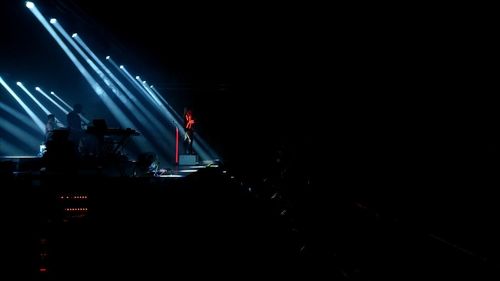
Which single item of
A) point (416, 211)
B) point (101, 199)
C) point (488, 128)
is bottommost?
point (416, 211)

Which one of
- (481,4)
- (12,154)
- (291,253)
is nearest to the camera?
(481,4)

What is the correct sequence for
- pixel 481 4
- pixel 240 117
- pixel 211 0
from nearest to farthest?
pixel 481 4, pixel 211 0, pixel 240 117

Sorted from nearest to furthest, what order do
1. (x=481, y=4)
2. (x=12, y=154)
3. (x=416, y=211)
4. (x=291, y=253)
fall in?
(x=481, y=4) < (x=291, y=253) < (x=416, y=211) < (x=12, y=154)

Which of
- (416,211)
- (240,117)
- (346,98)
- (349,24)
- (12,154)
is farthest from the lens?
(240,117)

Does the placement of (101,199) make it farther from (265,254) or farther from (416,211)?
(416,211)

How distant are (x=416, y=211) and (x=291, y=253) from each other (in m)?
1.52

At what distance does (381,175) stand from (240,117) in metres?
10.5

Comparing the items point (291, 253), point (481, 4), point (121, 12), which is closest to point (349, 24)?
point (481, 4)

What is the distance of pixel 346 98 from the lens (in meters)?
4.79

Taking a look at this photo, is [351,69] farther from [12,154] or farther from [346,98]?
[12,154]

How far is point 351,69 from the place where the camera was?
5082 millimetres

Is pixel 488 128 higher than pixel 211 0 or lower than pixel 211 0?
lower

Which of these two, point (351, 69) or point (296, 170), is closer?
point (296, 170)

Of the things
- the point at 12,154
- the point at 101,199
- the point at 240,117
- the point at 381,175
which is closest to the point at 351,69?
the point at 381,175
